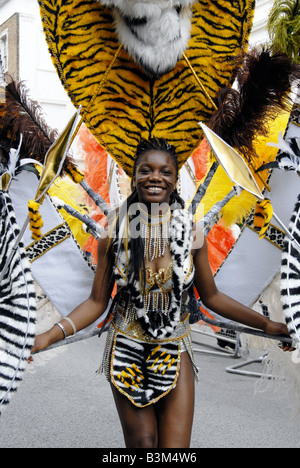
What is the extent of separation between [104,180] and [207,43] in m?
1.49

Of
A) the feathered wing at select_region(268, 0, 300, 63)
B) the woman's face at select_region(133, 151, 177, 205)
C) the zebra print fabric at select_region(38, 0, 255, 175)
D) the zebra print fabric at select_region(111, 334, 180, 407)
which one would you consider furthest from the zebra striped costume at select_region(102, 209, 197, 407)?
the feathered wing at select_region(268, 0, 300, 63)

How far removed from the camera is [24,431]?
3.26 m

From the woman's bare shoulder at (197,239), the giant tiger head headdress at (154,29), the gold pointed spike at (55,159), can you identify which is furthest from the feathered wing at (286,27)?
the gold pointed spike at (55,159)

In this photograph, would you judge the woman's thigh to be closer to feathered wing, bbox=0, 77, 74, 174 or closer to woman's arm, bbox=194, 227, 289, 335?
woman's arm, bbox=194, 227, 289, 335

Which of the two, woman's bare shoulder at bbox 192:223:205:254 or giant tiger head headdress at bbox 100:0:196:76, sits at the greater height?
giant tiger head headdress at bbox 100:0:196:76

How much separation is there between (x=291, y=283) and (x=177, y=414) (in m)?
0.70

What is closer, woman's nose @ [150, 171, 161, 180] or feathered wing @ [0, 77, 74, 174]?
woman's nose @ [150, 171, 161, 180]

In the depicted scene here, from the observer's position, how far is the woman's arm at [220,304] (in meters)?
1.89

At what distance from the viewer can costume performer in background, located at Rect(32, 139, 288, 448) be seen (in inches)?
68.4

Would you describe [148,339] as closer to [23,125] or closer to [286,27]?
[23,125]

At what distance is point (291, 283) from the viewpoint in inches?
72.9

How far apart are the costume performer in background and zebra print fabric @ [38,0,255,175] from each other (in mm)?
345

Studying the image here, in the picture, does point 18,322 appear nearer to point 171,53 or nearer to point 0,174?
point 0,174
